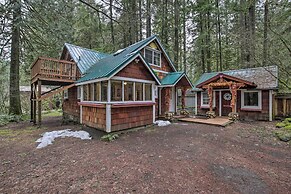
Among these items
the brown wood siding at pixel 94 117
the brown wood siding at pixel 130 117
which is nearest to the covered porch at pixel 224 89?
the brown wood siding at pixel 130 117

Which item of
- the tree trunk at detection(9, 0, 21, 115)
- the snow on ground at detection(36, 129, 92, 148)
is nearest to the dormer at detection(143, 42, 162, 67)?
the snow on ground at detection(36, 129, 92, 148)

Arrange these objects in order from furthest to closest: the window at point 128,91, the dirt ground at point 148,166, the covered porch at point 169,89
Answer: the covered porch at point 169,89 < the window at point 128,91 < the dirt ground at point 148,166

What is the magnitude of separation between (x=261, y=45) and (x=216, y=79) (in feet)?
10.5

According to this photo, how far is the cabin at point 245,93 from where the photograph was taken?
30.5ft

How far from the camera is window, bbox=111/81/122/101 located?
20.0 ft

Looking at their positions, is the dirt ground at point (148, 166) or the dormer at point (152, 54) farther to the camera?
the dormer at point (152, 54)

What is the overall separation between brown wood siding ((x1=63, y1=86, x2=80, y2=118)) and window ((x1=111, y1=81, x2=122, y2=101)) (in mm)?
4145

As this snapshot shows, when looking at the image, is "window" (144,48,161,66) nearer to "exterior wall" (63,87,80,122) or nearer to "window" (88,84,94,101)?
"window" (88,84,94,101)

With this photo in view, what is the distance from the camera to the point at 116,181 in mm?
2920

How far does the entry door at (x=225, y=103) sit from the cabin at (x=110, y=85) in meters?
3.16

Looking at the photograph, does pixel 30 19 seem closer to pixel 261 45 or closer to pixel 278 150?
pixel 261 45

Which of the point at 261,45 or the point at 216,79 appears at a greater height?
the point at 261,45

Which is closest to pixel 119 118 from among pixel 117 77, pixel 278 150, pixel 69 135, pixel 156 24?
pixel 117 77

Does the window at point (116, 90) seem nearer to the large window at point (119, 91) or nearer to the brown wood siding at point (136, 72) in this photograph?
the large window at point (119, 91)
